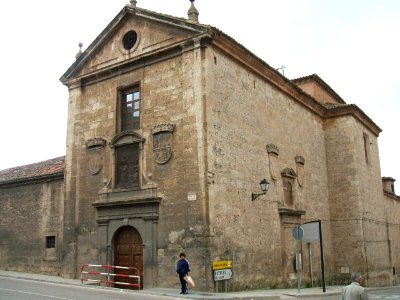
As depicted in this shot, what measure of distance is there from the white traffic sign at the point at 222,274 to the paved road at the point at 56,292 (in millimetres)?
1806

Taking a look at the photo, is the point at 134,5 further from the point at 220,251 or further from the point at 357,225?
the point at 357,225

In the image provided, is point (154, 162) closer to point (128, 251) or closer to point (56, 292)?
point (128, 251)

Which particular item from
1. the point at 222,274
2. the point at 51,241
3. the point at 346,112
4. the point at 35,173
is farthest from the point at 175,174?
the point at 346,112

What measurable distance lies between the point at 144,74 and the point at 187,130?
315 cm

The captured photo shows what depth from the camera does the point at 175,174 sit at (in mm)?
14859

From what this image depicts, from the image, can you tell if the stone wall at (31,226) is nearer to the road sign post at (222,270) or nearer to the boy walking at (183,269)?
the boy walking at (183,269)

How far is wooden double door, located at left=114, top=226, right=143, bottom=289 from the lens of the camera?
15461 mm

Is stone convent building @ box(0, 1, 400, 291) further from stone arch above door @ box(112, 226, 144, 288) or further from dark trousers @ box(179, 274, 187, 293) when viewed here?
dark trousers @ box(179, 274, 187, 293)

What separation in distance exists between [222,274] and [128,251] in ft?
12.7

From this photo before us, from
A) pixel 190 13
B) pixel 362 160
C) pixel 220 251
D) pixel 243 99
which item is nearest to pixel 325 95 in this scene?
pixel 362 160

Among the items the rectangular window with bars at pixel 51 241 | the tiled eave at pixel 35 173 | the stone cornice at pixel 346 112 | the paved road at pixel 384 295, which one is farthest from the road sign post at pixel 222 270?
the stone cornice at pixel 346 112

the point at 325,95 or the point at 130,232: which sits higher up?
the point at 325,95

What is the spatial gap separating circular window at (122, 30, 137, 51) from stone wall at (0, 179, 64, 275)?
246 inches

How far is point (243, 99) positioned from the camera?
16797 millimetres
